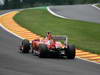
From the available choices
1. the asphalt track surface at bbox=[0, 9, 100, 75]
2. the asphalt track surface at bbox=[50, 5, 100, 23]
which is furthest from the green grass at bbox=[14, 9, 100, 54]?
the asphalt track surface at bbox=[0, 9, 100, 75]

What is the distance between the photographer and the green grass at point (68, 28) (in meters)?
30.2

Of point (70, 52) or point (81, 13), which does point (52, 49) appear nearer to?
point (70, 52)

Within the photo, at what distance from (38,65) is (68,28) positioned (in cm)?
1832

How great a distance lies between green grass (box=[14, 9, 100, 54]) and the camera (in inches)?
1188

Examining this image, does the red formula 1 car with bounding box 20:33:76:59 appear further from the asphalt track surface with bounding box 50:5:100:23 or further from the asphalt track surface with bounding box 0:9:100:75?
the asphalt track surface with bounding box 50:5:100:23

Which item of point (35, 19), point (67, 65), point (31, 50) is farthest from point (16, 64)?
point (35, 19)

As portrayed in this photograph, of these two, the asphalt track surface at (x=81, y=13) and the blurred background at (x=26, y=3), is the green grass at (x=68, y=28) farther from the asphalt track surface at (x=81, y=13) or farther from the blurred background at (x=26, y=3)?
the blurred background at (x=26, y=3)

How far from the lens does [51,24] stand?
4006 cm

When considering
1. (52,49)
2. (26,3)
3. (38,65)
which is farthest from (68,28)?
(26,3)

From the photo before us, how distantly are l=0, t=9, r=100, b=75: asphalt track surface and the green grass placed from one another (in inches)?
199

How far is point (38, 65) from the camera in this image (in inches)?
766

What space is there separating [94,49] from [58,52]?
16.2ft

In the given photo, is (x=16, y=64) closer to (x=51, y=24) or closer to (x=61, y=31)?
(x=61, y=31)

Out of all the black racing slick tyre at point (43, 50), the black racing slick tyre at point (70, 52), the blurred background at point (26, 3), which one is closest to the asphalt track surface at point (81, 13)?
the blurred background at point (26, 3)
